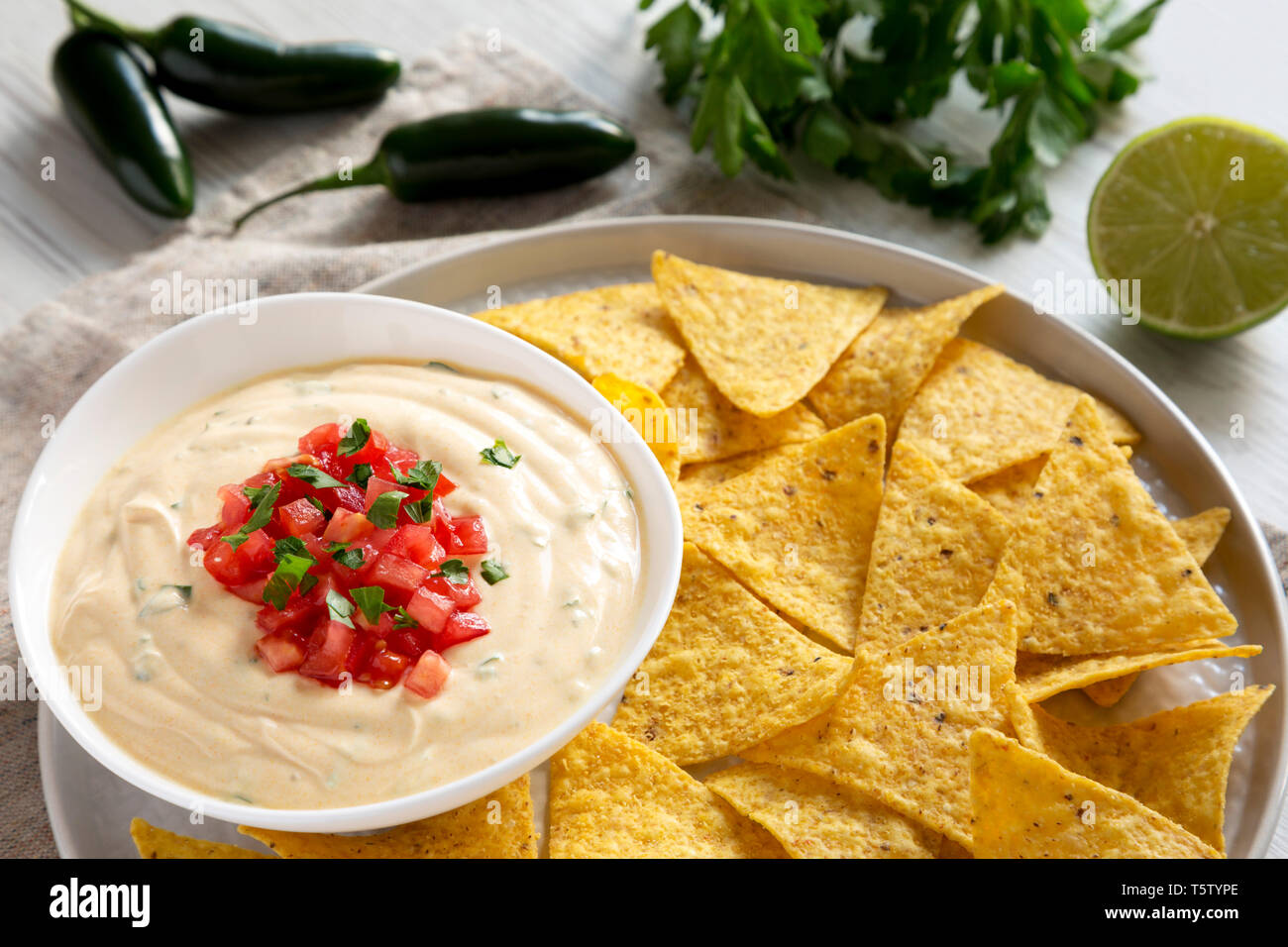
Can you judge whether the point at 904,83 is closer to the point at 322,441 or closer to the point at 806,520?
the point at 806,520

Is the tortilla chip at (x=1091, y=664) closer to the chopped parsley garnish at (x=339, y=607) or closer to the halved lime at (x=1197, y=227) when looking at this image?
the halved lime at (x=1197, y=227)


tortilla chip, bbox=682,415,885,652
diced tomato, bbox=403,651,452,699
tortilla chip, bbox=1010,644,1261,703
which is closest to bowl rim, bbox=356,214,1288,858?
tortilla chip, bbox=1010,644,1261,703

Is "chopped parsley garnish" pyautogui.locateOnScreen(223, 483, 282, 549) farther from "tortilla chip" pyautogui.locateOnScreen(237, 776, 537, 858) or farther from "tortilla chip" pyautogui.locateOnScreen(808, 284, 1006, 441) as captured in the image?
"tortilla chip" pyautogui.locateOnScreen(808, 284, 1006, 441)

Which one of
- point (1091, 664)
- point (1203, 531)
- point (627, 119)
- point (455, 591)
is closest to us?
point (455, 591)

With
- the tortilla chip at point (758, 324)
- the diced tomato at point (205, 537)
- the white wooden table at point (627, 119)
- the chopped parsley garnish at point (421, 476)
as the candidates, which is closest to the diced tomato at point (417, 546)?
the chopped parsley garnish at point (421, 476)

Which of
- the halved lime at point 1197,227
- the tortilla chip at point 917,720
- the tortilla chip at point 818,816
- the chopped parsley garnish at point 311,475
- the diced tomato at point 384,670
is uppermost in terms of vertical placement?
the halved lime at point 1197,227

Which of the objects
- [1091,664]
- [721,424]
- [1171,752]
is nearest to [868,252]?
[721,424]
